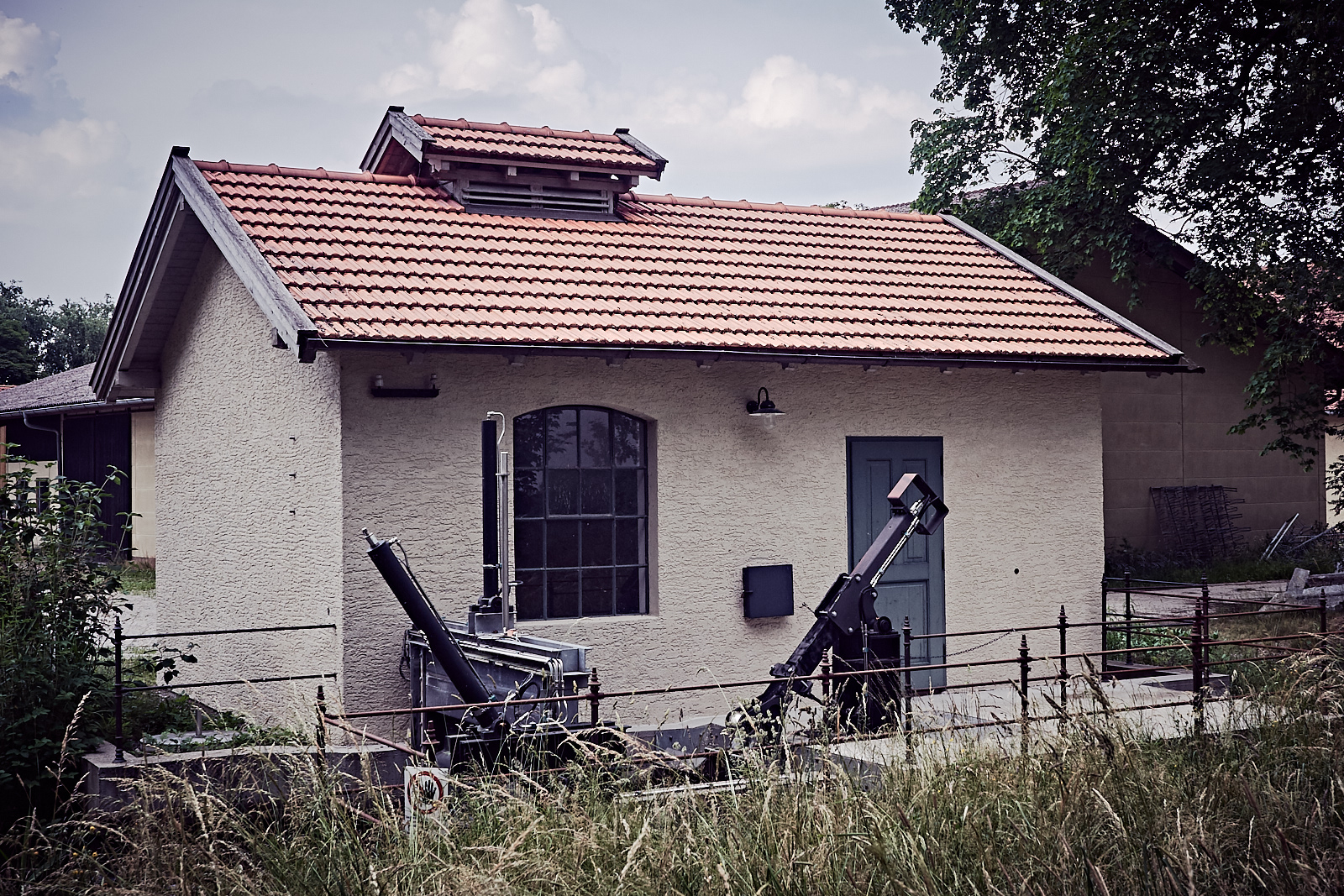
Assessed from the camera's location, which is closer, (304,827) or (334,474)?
(304,827)

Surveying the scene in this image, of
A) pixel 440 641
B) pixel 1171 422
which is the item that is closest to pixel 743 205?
pixel 440 641

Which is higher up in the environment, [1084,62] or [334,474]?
[1084,62]

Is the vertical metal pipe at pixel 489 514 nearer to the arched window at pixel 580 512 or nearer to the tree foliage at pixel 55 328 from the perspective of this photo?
the arched window at pixel 580 512

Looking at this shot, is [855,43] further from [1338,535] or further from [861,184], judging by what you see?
[861,184]

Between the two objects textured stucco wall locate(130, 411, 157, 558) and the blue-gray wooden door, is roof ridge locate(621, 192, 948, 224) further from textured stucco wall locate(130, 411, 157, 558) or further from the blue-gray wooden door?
textured stucco wall locate(130, 411, 157, 558)

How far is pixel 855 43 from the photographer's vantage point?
85.2ft

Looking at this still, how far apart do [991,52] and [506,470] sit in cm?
1655

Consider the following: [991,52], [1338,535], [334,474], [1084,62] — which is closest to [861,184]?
[991,52]

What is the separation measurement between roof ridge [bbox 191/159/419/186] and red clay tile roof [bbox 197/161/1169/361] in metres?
0.02

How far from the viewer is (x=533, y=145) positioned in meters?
12.2

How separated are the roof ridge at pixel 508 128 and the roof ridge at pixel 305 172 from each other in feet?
1.83

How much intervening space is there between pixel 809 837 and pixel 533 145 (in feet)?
28.7

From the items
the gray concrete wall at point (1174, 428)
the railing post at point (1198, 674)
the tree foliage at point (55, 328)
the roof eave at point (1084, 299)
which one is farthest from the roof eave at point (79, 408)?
the tree foliage at point (55, 328)

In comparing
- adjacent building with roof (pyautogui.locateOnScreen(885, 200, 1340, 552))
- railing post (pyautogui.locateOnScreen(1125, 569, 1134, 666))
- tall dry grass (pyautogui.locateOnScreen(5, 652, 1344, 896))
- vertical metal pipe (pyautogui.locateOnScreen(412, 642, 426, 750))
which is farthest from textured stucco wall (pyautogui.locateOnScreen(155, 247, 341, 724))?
adjacent building with roof (pyautogui.locateOnScreen(885, 200, 1340, 552))
